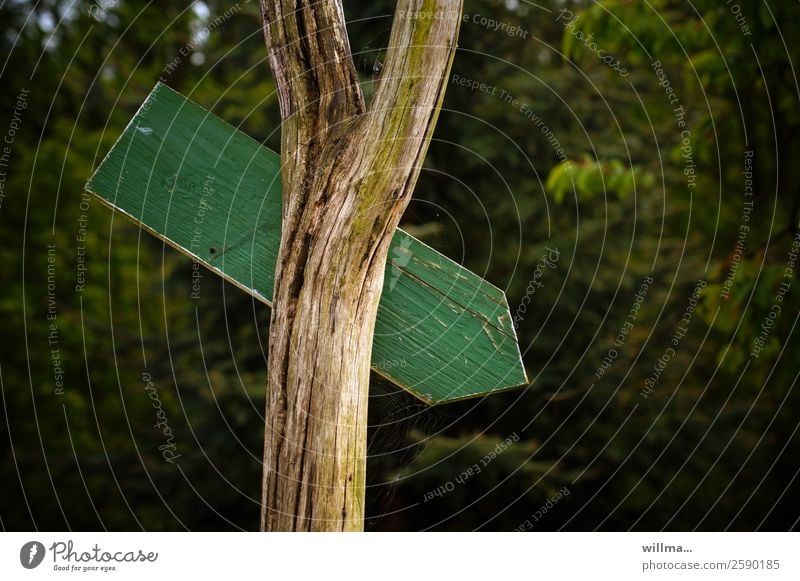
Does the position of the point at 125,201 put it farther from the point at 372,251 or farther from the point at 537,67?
the point at 537,67

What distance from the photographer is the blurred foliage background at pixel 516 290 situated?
4.93 m

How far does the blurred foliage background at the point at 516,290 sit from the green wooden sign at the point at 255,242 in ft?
9.06

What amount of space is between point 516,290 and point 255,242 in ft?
14.6

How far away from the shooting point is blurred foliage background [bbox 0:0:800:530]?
16.2ft

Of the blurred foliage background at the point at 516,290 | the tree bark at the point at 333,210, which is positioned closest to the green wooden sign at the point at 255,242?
the tree bark at the point at 333,210

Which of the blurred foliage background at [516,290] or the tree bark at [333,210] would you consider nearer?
the tree bark at [333,210]

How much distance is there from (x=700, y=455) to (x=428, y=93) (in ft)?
18.7

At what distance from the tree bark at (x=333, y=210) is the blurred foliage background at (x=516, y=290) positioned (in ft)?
9.09

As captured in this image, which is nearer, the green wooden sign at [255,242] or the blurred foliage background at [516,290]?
the green wooden sign at [255,242]

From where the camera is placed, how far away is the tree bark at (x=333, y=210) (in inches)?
41.2

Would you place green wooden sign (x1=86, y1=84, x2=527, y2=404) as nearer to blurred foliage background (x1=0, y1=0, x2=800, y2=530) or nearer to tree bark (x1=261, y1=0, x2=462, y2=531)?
tree bark (x1=261, y1=0, x2=462, y2=531)

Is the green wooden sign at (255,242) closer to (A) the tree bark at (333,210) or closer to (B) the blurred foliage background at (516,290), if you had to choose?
(A) the tree bark at (333,210)

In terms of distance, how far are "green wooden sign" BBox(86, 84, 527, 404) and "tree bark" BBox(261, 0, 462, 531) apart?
36 millimetres

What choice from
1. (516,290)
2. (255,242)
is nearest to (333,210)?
(255,242)
